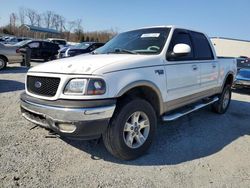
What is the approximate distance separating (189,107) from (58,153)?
2.66 meters

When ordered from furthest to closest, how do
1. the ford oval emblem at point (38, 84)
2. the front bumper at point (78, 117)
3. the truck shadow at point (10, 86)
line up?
the truck shadow at point (10, 86) < the ford oval emblem at point (38, 84) < the front bumper at point (78, 117)

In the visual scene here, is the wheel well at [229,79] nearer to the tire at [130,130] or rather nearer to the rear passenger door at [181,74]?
the rear passenger door at [181,74]

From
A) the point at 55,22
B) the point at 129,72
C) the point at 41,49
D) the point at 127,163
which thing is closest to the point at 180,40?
the point at 129,72

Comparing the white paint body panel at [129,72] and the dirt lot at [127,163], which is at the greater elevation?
the white paint body panel at [129,72]

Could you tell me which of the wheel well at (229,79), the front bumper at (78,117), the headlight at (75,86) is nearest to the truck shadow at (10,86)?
the front bumper at (78,117)

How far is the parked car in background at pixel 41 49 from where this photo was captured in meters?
18.2

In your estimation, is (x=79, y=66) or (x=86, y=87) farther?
(x=79, y=66)

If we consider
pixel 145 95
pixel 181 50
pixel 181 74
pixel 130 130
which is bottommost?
pixel 130 130

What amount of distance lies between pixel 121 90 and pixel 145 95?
Answer: 71 centimetres

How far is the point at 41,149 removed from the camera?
3.91m

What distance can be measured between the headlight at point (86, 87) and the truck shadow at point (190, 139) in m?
1.12

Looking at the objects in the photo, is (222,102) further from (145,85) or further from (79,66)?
(79,66)

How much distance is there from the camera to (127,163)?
3.65 meters

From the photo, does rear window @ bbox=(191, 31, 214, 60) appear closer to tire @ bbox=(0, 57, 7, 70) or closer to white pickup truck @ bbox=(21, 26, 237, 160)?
white pickup truck @ bbox=(21, 26, 237, 160)
